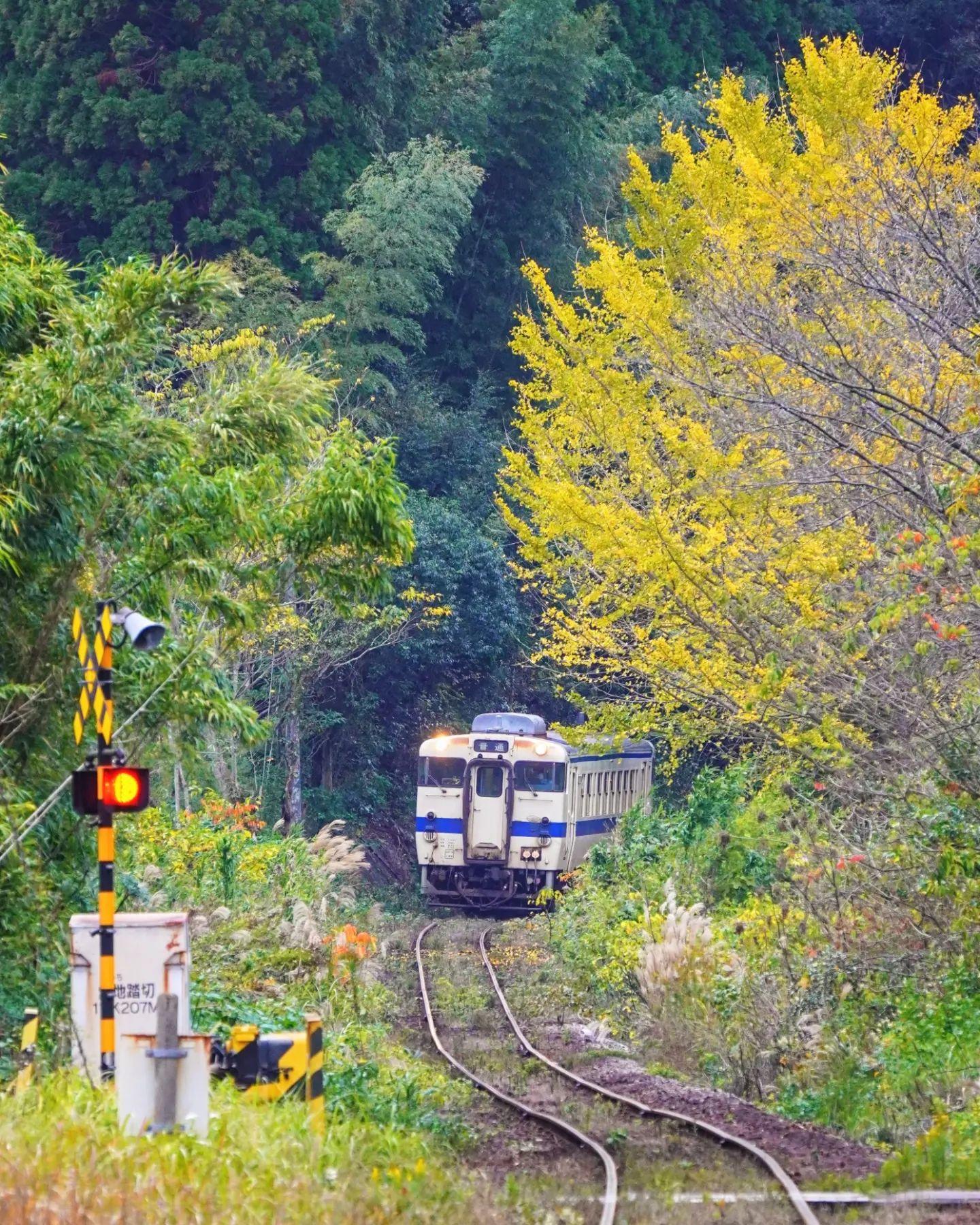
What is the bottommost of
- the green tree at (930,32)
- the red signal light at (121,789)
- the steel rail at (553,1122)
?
the steel rail at (553,1122)

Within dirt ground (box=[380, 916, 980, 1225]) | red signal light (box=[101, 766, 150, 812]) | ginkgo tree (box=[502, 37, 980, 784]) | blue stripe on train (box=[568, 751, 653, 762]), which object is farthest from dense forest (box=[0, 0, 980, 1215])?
blue stripe on train (box=[568, 751, 653, 762])

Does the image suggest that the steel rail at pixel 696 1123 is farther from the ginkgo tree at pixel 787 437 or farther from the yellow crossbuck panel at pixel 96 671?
the yellow crossbuck panel at pixel 96 671

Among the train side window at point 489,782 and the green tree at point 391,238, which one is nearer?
the train side window at point 489,782

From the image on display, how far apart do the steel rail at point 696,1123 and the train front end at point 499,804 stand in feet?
29.4

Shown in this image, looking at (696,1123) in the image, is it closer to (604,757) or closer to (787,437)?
(787,437)

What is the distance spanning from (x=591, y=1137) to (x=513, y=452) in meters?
13.2

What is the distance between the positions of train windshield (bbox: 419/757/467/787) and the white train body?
0.01m

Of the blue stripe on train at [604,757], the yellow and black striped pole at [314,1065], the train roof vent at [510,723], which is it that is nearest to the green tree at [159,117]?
the train roof vent at [510,723]

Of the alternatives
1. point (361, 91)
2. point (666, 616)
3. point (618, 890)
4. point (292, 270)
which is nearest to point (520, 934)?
point (618, 890)

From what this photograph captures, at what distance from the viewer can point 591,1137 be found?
413 inches

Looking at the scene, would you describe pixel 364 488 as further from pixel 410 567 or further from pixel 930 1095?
pixel 410 567

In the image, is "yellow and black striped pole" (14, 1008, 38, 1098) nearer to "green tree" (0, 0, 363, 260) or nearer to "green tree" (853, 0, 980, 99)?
"green tree" (0, 0, 363, 260)

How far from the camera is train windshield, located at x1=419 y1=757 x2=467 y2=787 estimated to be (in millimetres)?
25703

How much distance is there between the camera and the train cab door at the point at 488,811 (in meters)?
25.5
